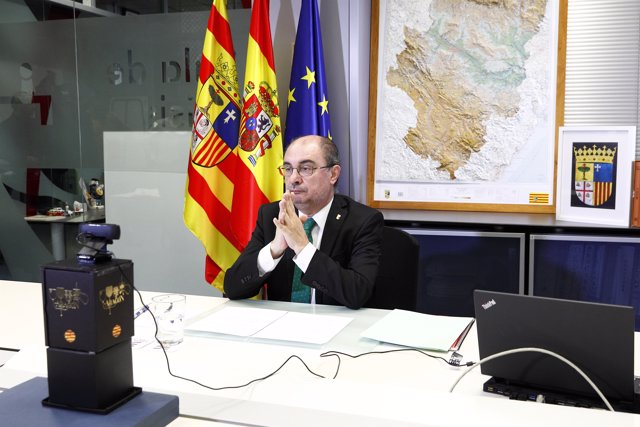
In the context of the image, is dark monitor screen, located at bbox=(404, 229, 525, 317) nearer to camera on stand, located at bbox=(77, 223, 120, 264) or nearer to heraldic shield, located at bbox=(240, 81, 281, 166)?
heraldic shield, located at bbox=(240, 81, 281, 166)

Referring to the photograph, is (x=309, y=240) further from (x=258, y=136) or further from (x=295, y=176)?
(x=258, y=136)

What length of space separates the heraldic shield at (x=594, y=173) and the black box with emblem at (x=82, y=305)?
279 cm

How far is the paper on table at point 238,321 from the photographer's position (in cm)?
173

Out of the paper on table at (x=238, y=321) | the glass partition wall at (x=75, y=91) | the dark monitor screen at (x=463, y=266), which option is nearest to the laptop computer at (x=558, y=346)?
the paper on table at (x=238, y=321)

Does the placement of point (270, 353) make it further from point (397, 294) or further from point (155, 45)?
point (155, 45)

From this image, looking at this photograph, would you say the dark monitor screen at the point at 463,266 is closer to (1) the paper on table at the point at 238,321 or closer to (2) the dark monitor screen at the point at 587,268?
(2) the dark monitor screen at the point at 587,268

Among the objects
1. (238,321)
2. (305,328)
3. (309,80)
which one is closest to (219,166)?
(309,80)

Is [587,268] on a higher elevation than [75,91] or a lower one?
lower

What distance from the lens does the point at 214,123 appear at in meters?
3.36

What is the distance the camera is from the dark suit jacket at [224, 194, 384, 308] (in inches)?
79.7

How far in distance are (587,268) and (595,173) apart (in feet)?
1.64

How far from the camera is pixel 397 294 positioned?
7.48 feet

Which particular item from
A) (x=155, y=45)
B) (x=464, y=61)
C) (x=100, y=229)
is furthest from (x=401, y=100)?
(x=100, y=229)

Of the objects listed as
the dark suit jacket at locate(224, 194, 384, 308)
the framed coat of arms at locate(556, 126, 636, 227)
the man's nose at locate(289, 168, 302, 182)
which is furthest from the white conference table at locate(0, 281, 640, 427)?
the framed coat of arms at locate(556, 126, 636, 227)
